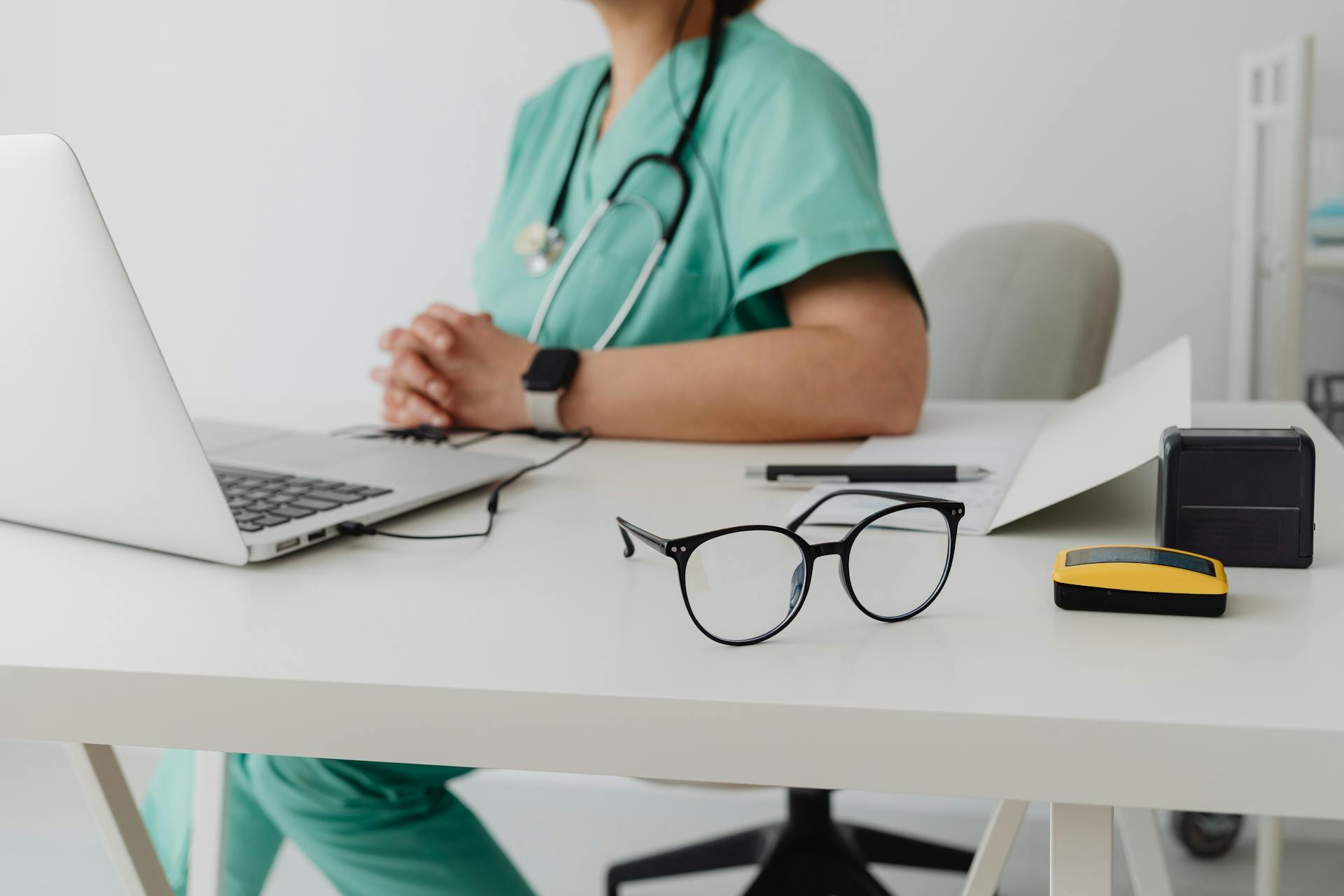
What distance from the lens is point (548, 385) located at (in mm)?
800

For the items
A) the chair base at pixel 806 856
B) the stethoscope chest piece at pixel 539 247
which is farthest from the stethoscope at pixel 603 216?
the chair base at pixel 806 856

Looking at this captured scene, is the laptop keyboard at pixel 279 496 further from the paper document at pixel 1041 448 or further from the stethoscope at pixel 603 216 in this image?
the stethoscope at pixel 603 216

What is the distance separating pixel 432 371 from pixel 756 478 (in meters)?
0.32

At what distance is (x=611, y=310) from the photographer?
990 mm

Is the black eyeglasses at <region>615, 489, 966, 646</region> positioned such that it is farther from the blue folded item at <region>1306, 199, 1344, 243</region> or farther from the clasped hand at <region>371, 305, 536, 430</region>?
the blue folded item at <region>1306, 199, 1344, 243</region>

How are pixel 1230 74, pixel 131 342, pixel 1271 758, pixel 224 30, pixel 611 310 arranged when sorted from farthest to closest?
1. pixel 224 30
2. pixel 1230 74
3. pixel 611 310
4. pixel 131 342
5. pixel 1271 758

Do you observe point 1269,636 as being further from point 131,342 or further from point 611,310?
point 611,310

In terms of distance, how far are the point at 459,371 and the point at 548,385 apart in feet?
0.29

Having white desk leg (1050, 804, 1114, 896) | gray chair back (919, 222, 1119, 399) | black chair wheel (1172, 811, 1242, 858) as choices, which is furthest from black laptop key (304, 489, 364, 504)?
black chair wheel (1172, 811, 1242, 858)

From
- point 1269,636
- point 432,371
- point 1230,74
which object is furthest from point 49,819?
point 1230,74

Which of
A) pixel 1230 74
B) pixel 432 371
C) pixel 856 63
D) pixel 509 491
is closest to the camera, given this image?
pixel 509 491

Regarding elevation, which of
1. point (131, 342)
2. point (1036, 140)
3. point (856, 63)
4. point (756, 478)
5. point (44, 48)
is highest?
point (44, 48)

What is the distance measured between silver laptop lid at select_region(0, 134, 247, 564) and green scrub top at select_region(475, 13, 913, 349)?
50 centimetres

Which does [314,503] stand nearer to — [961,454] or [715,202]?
[961,454]
